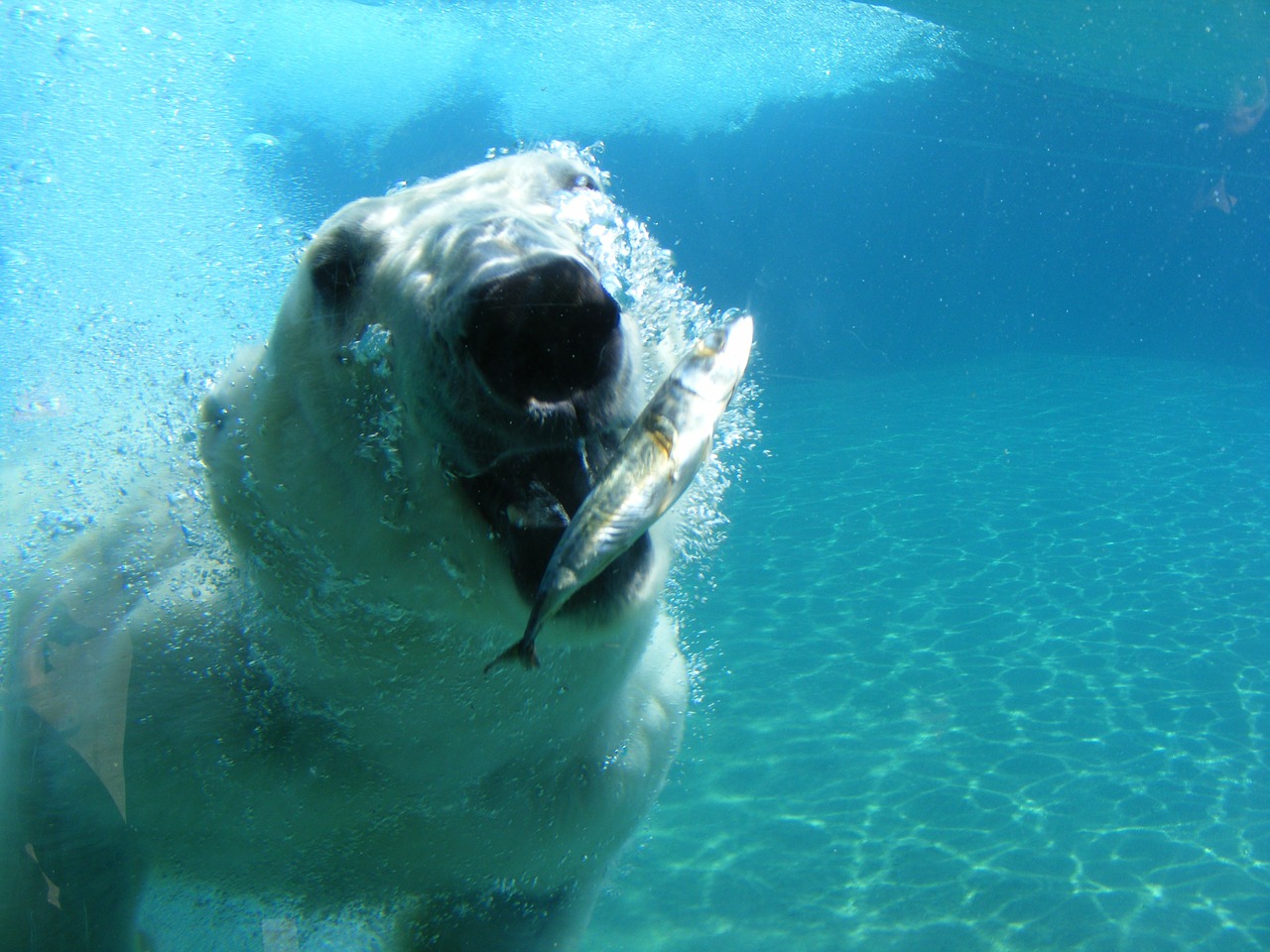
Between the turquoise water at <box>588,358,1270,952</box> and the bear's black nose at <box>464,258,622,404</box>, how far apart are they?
14.1 feet

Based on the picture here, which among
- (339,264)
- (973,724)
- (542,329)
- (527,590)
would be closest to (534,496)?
(527,590)

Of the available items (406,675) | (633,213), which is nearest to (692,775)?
(406,675)

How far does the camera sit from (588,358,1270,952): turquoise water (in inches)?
202

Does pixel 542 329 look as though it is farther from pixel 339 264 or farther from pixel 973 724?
pixel 973 724

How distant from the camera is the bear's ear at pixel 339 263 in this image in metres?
1.83

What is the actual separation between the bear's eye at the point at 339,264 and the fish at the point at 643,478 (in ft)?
→ 2.66

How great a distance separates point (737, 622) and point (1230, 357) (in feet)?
93.4

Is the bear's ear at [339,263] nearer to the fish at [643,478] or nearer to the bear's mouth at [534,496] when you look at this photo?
the bear's mouth at [534,496]

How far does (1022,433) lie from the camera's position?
58.8 ft

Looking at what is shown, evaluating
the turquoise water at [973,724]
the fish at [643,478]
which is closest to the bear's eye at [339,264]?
the fish at [643,478]

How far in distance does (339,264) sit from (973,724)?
22.0 feet

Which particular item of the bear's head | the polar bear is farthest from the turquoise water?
the bear's head

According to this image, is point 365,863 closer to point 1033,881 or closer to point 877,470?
point 1033,881

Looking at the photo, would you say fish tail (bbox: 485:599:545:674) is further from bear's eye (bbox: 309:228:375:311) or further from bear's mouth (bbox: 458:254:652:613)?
bear's eye (bbox: 309:228:375:311)
